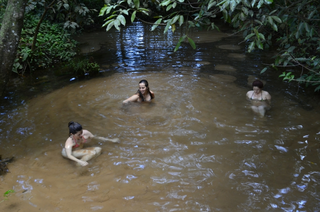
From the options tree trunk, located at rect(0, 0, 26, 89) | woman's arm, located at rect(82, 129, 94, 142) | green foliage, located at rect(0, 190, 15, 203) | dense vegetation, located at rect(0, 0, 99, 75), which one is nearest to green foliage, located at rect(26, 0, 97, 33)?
dense vegetation, located at rect(0, 0, 99, 75)

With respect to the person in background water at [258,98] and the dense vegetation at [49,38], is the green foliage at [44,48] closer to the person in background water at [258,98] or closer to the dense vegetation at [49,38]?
the dense vegetation at [49,38]

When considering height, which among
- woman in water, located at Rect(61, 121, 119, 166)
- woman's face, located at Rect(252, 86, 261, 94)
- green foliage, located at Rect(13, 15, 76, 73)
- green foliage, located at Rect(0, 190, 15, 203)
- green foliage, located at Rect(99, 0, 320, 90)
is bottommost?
green foliage, located at Rect(0, 190, 15, 203)

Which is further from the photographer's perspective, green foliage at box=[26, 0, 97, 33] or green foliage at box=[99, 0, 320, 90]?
green foliage at box=[26, 0, 97, 33]

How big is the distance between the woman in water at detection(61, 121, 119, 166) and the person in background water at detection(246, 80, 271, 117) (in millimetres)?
3713

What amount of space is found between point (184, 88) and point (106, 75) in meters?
2.73

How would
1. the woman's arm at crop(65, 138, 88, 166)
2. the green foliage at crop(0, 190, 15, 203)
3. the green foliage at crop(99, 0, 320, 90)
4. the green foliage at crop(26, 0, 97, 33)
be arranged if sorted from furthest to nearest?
the green foliage at crop(26, 0, 97, 33) → the woman's arm at crop(65, 138, 88, 166) → the green foliage at crop(0, 190, 15, 203) → the green foliage at crop(99, 0, 320, 90)

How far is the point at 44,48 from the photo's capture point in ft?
31.0

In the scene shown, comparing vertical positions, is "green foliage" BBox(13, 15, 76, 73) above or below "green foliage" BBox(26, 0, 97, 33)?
below

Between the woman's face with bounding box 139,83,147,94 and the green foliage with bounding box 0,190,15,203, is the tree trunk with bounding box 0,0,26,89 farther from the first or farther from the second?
the woman's face with bounding box 139,83,147,94

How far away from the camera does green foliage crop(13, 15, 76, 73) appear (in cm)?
848

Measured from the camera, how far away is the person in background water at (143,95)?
6.24 m

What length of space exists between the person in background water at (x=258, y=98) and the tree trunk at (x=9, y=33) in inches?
203

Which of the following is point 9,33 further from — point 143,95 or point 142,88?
point 143,95

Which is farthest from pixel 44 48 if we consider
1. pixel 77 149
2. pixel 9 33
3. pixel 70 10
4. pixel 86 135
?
pixel 77 149
